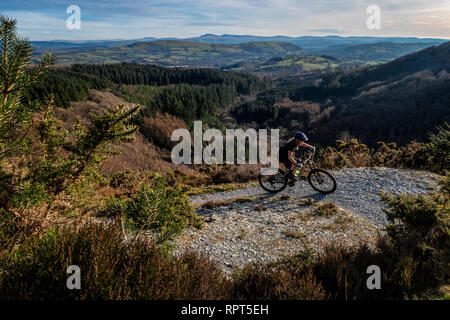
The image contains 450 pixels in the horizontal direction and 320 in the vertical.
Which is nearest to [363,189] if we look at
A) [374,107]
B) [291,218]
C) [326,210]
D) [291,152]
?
[326,210]

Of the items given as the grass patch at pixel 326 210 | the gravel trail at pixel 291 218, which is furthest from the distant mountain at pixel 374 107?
the grass patch at pixel 326 210

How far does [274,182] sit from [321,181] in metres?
1.59

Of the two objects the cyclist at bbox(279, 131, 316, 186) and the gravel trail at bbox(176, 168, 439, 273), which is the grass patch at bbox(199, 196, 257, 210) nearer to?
the gravel trail at bbox(176, 168, 439, 273)

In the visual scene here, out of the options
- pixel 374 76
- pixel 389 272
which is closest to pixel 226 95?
pixel 374 76

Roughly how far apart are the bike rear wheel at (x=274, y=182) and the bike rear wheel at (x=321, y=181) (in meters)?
0.89

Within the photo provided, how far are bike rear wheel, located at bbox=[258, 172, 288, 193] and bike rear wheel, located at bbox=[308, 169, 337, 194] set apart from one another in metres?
0.89

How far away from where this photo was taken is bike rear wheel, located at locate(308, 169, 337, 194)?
8.27 meters

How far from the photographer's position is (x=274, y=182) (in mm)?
8852

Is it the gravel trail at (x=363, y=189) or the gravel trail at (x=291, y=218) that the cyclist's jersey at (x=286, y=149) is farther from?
the gravel trail at (x=363, y=189)

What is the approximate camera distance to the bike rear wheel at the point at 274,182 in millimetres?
8781

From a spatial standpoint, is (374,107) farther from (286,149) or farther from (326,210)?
(326,210)

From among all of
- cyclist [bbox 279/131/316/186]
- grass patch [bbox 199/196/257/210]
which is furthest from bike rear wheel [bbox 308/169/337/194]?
grass patch [bbox 199/196/257/210]

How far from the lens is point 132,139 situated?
2.63m

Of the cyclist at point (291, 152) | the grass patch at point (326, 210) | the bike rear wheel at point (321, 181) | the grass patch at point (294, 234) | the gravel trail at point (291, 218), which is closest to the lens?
the gravel trail at point (291, 218)
